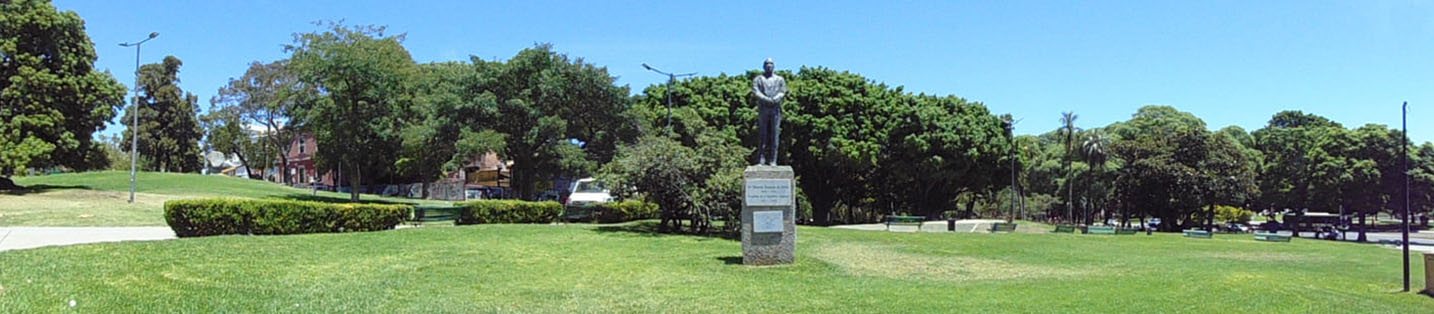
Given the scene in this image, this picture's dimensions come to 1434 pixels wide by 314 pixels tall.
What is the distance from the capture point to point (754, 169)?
13.9m

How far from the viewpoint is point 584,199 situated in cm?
3080

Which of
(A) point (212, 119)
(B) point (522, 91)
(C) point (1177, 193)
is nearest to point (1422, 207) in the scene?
(C) point (1177, 193)

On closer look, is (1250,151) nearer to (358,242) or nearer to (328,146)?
(328,146)

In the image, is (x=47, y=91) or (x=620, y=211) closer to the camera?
(x=620, y=211)

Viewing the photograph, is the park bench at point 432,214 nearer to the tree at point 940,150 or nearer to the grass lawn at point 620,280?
the grass lawn at point 620,280

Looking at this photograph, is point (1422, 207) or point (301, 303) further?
point (1422, 207)

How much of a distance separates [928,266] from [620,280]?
568 centimetres

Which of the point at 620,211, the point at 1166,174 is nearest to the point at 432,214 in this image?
the point at 620,211

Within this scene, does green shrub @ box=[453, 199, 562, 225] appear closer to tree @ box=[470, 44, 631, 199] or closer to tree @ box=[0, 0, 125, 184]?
tree @ box=[470, 44, 631, 199]

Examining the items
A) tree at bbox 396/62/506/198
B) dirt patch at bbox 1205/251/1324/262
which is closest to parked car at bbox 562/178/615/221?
tree at bbox 396/62/506/198

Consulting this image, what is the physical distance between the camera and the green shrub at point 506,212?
76.7 feet

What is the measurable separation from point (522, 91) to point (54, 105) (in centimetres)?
1648

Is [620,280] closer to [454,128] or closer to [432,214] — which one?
[432,214]

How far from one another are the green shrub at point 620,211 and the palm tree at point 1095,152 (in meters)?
36.4
